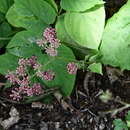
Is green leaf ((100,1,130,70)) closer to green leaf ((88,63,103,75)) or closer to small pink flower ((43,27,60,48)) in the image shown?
green leaf ((88,63,103,75))

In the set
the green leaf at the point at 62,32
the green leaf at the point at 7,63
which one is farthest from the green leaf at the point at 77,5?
the green leaf at the point at 7,63

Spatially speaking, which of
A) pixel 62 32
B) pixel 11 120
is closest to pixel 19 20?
pixel 62 32

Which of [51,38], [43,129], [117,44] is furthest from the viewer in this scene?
[43,129]

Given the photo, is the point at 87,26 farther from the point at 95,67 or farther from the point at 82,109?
the point at 82,109

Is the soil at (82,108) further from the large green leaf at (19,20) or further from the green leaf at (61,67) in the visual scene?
the large green leaf at (19,20)

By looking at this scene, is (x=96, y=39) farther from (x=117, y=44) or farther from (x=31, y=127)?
(x=31, y=127)

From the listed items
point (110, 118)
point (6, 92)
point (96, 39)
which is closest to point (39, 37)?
point (96, 39)
